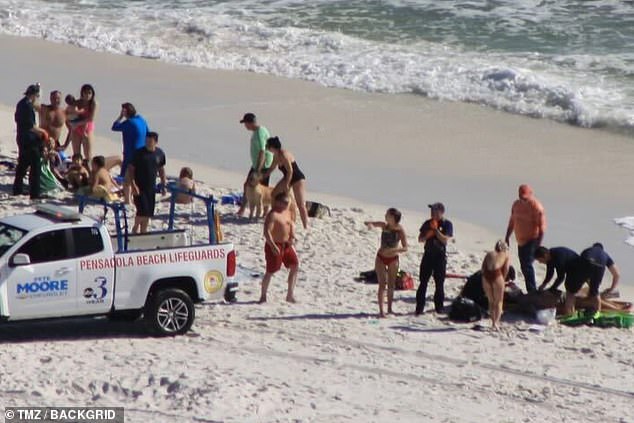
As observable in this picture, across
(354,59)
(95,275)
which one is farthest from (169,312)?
(354,59)


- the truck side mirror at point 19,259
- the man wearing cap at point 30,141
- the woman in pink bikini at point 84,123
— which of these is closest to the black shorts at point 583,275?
the truck side mirror at point 19,259

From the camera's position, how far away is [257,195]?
715 inches

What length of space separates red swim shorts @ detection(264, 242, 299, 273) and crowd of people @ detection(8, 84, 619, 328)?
0.4 inches

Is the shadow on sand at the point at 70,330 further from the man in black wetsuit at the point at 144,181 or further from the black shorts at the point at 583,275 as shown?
the black shorts at the point at 583,275

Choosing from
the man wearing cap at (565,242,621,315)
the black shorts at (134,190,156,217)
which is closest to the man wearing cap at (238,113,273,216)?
the black shorts at (134,190,156,217)

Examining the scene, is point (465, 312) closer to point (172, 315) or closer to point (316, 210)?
point (172, 315)

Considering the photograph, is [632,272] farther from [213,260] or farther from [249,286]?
[213,260]

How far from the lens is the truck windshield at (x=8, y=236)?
1301 cm

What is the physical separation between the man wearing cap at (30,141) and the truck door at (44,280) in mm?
5392

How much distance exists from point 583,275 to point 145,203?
5.02 metres

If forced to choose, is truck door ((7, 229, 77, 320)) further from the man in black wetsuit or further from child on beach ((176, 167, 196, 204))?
child on beach ((176, 167, 196, 204))

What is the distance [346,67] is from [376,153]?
782cm

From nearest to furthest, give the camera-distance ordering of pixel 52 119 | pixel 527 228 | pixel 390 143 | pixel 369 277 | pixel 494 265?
pixel 494 265, pixel 527 228, pixel 369 277, pixel 52 119, pixel 390 143

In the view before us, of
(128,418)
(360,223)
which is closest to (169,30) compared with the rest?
(360,223)
